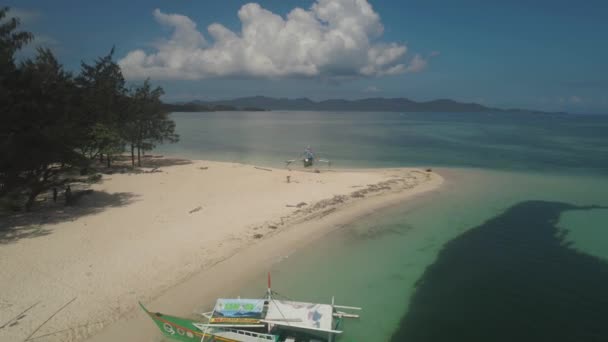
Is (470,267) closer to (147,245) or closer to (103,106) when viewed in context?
(147,245)

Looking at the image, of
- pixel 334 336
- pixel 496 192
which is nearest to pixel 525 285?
pixel 334 336

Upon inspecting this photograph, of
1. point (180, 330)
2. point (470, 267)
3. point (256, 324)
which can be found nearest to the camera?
point (180, 330)

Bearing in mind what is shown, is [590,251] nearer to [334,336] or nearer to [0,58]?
[334,336]

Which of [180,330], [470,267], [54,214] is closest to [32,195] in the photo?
[54,214]

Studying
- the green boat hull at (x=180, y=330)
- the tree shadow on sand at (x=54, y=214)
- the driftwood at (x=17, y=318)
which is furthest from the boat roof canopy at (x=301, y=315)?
the tree shadow on sand at (x=54, y=214)

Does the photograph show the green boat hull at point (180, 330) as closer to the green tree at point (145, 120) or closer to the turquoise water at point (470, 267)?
the turquoise water at point (470, 267)

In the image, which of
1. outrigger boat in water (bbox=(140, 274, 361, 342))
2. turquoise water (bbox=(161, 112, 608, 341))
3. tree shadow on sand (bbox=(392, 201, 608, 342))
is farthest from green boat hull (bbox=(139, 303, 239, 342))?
tree shadow on sand (bbox=(392, 201, 608, 342))
